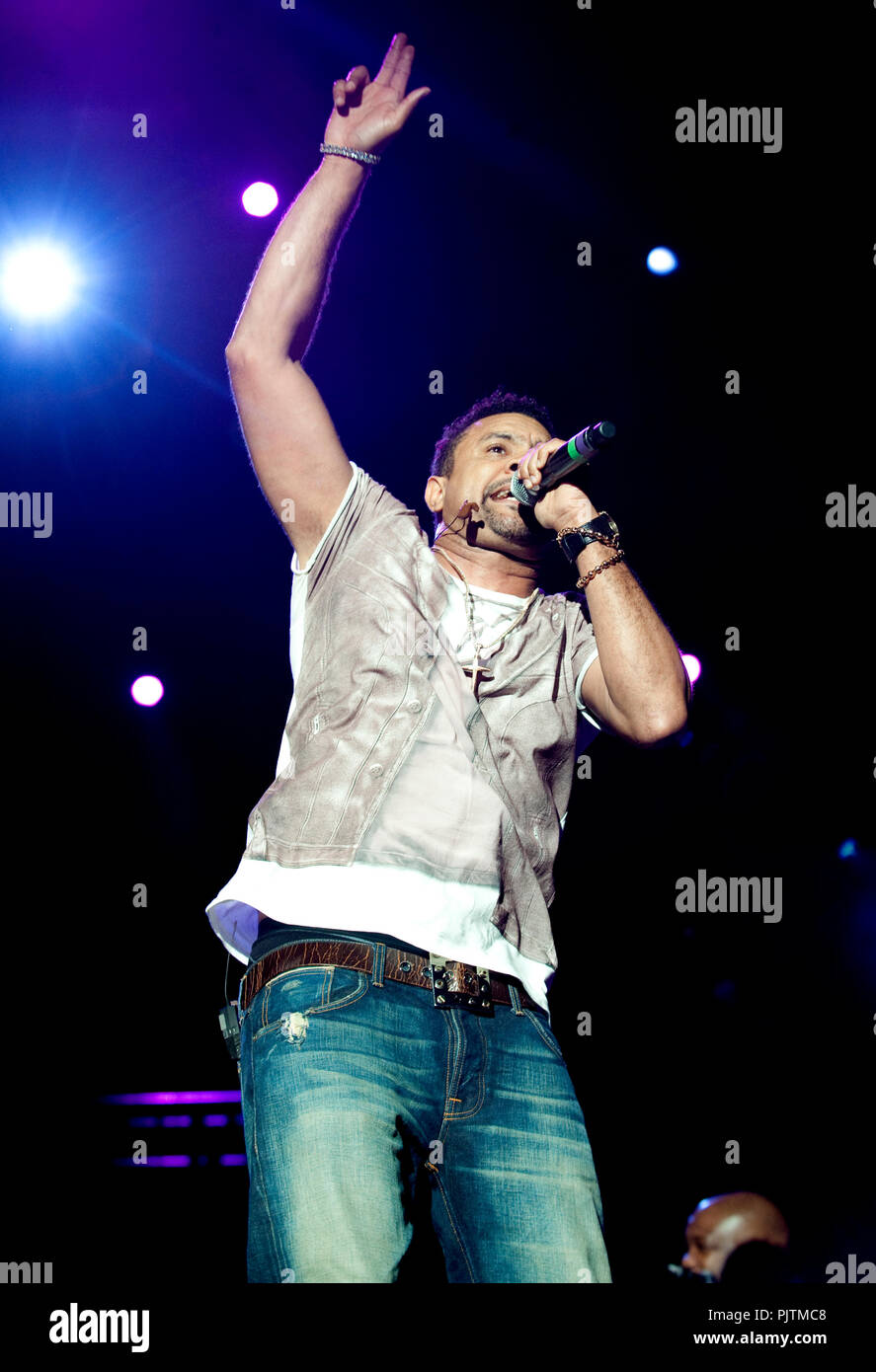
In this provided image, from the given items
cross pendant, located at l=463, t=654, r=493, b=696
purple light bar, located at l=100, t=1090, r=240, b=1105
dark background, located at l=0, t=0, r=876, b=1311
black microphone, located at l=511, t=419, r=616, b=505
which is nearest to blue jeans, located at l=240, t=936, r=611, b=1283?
cross pendant, located at l=463, t=654, r=493, b=696

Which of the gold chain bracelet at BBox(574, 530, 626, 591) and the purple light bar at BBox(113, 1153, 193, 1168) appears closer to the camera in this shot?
the gold chain bracelet at BBox(574, 530, 626, 591)

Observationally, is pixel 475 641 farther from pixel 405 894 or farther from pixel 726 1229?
pixel 726 1229

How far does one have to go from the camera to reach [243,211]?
159 inches

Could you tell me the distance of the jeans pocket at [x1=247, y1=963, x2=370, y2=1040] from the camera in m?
1.56

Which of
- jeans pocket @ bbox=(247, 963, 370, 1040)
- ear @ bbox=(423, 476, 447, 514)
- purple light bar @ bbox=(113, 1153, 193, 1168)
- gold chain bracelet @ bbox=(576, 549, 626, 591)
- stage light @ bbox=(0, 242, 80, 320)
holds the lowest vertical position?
purple light bar @ bbox=(113, 1153, 193, 1168)

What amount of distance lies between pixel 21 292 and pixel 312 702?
292 cm

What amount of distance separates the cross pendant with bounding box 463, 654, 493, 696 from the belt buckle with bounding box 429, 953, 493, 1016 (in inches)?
19.9

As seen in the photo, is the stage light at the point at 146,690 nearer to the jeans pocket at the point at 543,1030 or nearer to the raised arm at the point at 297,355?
the raised arm at the point at 297,355

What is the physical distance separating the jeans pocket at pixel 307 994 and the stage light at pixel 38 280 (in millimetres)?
3253

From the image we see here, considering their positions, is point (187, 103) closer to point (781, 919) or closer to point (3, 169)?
point (3, 169)

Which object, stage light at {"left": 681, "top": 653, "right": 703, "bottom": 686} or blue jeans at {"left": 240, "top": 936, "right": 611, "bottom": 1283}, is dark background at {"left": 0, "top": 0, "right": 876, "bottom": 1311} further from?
blue jeans at {"left": 240, "top": 936, "right": 611, "bottom": 1283}

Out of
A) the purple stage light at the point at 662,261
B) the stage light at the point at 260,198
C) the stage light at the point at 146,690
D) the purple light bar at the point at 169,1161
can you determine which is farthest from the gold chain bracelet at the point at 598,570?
the purple light bar at the point at 169,1161

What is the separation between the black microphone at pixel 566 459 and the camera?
193 cm
